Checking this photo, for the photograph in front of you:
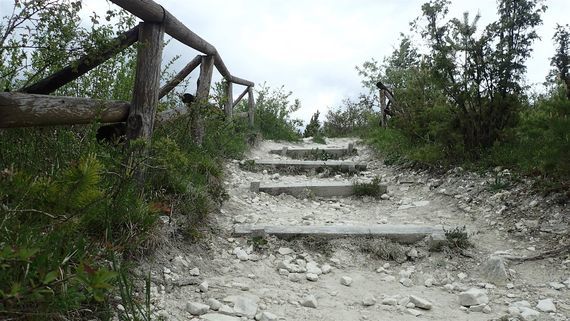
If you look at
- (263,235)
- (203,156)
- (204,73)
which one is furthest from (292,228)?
(204,73)

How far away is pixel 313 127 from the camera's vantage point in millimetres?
14430

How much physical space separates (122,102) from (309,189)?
2.64m

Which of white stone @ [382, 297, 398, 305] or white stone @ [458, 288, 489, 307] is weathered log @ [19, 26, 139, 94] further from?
white stone @ [458, 288, 489, 307]

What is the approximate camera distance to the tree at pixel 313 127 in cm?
1395

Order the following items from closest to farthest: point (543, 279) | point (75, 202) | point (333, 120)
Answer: point (75, 202) → point (543, 279) → point (333, 120)

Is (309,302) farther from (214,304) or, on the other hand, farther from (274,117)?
(274,117)

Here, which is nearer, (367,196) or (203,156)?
(203,156)

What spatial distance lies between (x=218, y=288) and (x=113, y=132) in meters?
1.51

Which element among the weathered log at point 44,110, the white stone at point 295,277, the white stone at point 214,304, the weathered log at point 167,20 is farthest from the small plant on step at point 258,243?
the weathered log at point 167,20

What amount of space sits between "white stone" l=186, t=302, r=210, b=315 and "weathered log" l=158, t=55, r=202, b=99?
2.77m

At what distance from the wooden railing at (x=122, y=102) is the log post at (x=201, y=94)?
3cm

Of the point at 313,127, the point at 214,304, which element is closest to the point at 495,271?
the point at 214,304

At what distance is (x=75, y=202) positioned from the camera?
69.1 inches

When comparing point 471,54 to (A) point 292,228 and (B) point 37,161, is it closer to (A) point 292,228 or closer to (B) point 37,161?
(A) point 292,228
